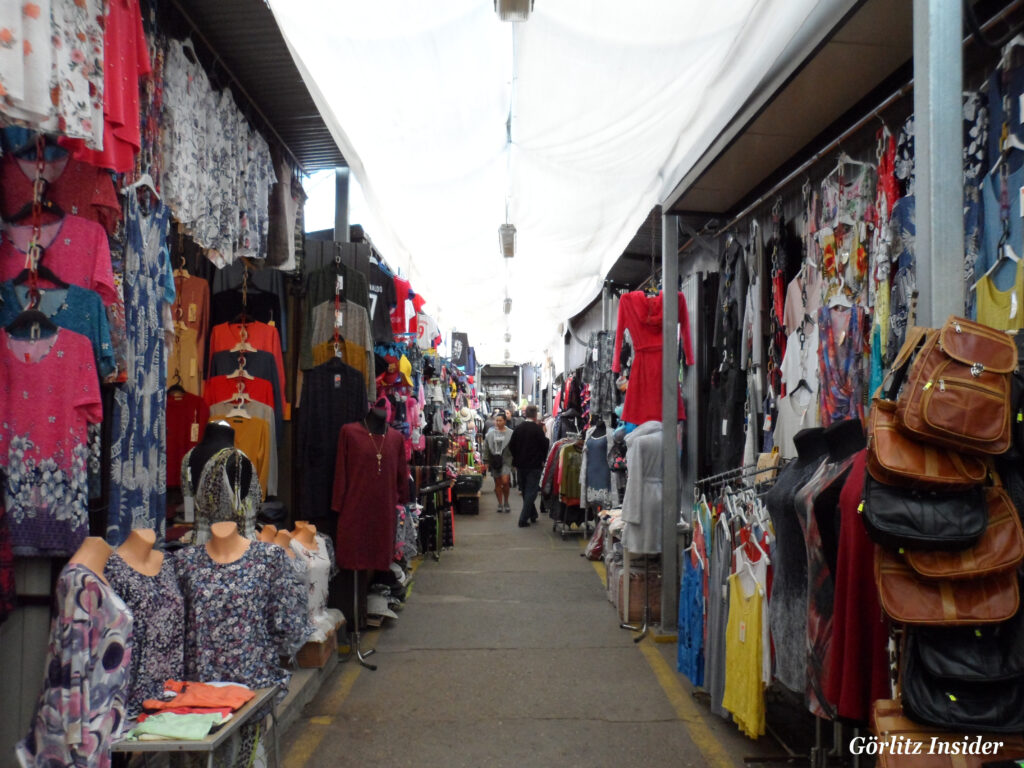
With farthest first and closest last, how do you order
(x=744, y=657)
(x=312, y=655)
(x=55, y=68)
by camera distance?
(x=312, y=655) < (x=744, y=657) < (x=55, y=68)

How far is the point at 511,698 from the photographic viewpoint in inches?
173

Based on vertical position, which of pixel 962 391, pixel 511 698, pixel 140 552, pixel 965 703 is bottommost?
pixel 511 698

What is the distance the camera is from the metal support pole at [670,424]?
5449mm

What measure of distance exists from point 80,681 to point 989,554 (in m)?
2.62

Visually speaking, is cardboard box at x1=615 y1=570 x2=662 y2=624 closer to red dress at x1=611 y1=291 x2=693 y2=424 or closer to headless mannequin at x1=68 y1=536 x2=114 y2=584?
red dress at x1=611 y1=291 x2=693 y2=424

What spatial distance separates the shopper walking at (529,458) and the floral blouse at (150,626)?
29.4 feet

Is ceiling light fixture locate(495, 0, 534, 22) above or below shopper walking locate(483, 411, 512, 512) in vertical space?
above

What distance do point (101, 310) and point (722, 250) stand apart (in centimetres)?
452

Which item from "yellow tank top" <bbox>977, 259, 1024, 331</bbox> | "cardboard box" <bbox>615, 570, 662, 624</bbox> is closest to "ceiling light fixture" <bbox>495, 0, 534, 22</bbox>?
"yellow tank top" <bbox>977, 259, 1024, 331</bbox>

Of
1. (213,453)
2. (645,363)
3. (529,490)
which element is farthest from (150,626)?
(529,490)

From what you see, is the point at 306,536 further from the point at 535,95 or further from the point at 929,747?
the point at 929,747

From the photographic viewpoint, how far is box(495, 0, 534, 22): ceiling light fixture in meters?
3.35

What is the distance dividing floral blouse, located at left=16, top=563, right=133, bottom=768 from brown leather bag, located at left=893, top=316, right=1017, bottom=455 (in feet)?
8.07

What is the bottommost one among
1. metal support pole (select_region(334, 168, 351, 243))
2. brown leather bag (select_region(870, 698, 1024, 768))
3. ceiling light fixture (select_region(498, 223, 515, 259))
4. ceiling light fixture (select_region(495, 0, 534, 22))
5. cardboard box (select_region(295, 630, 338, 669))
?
cardboard box (select_region(295, 630, 338, 669))
